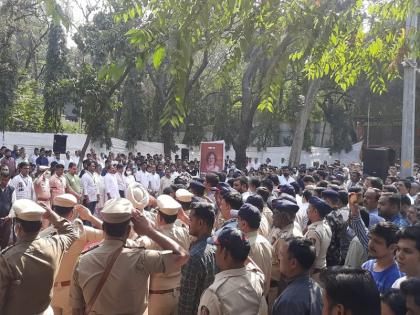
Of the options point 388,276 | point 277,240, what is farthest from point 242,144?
point 388,276

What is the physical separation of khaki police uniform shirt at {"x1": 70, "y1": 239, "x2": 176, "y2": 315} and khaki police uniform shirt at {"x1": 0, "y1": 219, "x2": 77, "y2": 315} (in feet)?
0.96

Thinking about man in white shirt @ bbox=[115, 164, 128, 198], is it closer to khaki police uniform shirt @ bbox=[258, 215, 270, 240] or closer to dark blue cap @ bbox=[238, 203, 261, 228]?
khaki police uniform shirt @ bbox=[258, 215, 270, 240]

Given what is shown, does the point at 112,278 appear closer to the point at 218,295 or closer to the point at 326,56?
the point at 218,295

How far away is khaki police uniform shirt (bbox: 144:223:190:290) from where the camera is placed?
438 centimetres

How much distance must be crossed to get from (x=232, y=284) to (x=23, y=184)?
7.86 meters

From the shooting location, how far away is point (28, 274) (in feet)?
11.5

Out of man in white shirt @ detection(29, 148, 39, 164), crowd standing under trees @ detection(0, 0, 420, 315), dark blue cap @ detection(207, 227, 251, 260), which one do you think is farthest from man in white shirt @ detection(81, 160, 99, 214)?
dark blue cap @ detection(207, 227, 251, 260)

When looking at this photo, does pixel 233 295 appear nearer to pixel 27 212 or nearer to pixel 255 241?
pixel 255 241

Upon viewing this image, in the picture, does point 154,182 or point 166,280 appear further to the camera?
point 154,182

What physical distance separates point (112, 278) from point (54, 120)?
21.1 m

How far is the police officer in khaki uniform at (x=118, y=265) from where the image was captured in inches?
132

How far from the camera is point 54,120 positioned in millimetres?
23375

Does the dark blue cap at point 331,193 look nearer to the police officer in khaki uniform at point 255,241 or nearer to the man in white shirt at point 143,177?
the police officer in khaki uniform at point 255,241

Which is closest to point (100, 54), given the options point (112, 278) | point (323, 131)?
point (323, 131)
